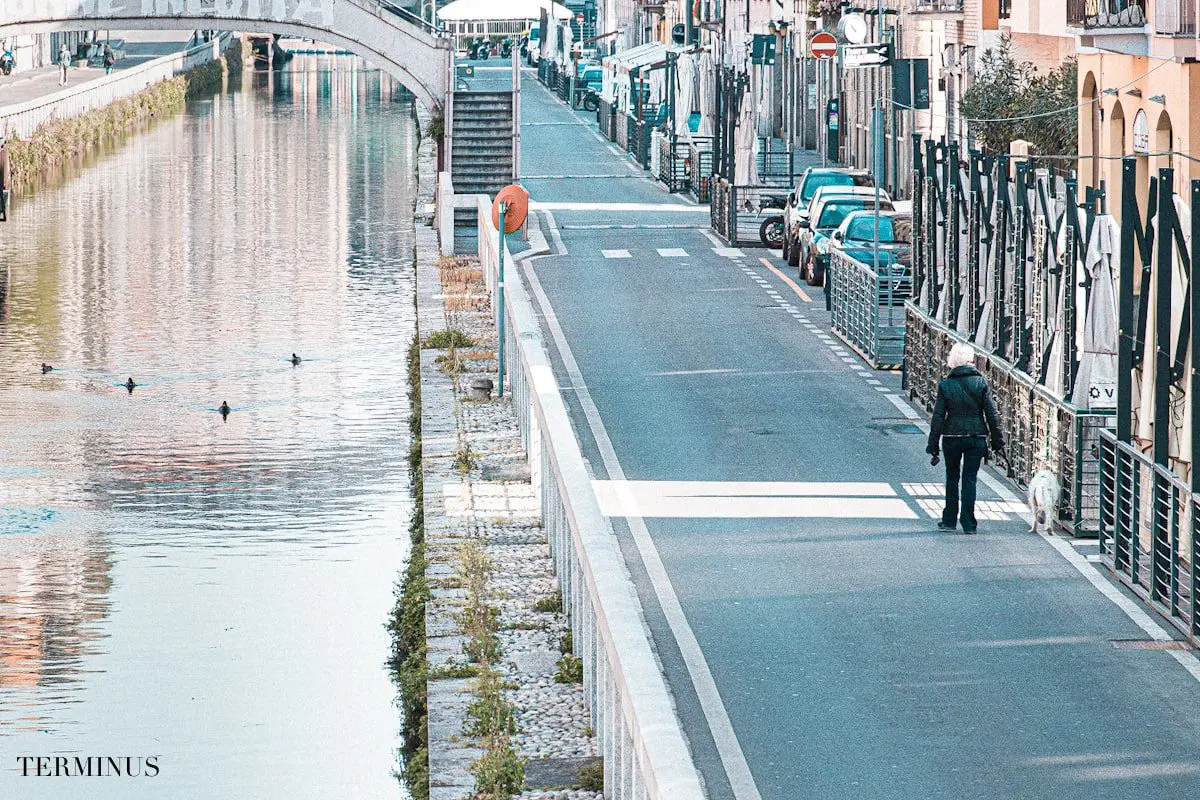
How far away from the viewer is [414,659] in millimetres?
14953

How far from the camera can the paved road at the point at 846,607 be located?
1202 centimetres

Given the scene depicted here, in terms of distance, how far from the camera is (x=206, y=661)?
53.5 feet

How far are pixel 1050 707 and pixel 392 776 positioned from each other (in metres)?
3.71

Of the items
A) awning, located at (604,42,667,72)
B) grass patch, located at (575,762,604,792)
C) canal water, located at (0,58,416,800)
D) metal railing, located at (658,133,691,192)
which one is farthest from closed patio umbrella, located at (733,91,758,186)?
awning, located at (604,42,667,72)

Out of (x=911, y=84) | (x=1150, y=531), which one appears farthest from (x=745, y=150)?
(x=1150, y=531)

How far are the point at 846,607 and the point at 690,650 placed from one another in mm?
1436

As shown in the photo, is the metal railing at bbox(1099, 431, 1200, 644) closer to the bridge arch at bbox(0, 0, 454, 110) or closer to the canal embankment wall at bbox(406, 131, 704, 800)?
the canal embankment wall at bbox(406, 131, 704, 800)

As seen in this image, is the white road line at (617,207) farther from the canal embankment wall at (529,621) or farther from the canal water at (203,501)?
the canal embankment wall at (529,621)

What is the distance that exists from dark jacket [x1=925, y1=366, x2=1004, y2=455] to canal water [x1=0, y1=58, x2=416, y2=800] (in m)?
4.25

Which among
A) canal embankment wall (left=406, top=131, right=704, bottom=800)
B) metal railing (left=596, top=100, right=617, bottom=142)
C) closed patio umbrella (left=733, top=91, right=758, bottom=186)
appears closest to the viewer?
canal embankment wall (left=406, top=131, right=704, bottom=800)

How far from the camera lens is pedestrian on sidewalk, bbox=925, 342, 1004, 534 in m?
17.1

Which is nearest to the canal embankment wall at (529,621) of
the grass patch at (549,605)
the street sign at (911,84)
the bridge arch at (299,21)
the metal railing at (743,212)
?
the grass patch at (549,605)

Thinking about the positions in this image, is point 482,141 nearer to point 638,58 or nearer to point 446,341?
point 446,341

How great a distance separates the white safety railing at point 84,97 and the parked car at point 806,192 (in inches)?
1016
